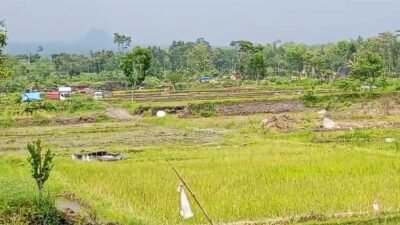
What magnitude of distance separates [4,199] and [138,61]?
30.8 m

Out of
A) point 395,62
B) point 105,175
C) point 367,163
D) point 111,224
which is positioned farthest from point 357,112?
point 395,62

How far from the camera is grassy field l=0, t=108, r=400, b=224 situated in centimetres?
1123

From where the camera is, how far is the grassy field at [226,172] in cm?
1123

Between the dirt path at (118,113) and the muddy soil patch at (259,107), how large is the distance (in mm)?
4992

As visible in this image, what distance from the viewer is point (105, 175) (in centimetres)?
1527

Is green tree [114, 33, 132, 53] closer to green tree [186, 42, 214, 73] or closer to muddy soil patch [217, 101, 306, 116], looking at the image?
green tree [186, 42, 214, 73]

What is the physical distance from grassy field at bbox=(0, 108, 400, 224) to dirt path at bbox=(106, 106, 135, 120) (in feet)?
16.7

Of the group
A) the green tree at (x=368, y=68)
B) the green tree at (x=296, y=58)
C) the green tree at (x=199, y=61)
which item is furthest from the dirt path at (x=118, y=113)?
the green tree at (x=199, y=61)

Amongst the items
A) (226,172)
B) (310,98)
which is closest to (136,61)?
(310,98)

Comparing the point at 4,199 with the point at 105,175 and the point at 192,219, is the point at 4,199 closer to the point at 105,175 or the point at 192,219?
the point at 192,219

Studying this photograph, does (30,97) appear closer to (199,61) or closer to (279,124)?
(279,124)

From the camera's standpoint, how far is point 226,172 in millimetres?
15320

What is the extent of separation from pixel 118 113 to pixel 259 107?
789 centimetres

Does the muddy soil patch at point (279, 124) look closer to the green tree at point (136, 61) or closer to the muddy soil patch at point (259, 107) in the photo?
the muddy soil patch at point (259, 107)
